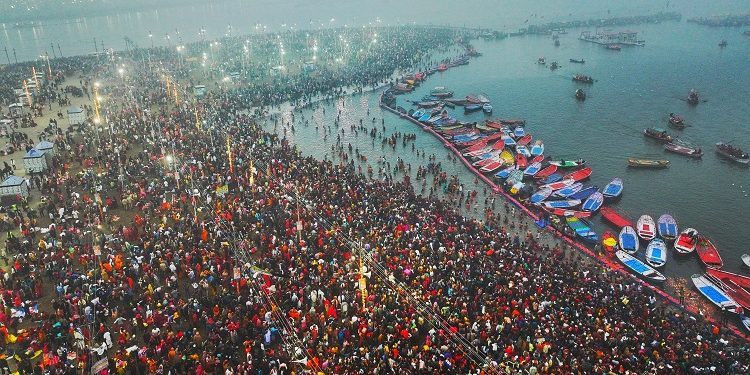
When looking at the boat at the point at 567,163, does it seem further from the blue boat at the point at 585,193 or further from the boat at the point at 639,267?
the boat at the point at 639,267

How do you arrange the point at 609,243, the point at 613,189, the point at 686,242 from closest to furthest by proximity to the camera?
the point at 686,242, the point at 609,243, the point at 613,189

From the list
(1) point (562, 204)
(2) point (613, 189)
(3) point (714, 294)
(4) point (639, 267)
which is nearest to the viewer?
(3) point (714, 294)

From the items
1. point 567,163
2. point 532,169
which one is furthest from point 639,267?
point 567,163

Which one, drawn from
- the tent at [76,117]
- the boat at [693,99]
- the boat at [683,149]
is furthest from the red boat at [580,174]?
the tent at [76,117]

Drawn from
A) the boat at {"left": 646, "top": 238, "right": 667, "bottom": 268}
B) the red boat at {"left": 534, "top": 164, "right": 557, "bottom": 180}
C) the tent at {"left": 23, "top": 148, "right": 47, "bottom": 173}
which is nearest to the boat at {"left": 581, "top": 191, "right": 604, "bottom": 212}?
the red boat at {"left": 534, "top": 164, "right": 557, "bottom": 180}

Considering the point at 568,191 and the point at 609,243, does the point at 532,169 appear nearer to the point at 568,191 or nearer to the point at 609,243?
the point at 568,191

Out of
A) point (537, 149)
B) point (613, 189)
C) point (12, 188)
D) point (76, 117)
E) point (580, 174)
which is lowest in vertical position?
point (613, 189)
